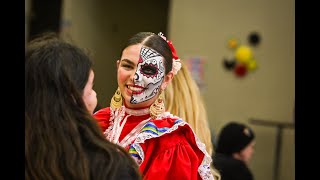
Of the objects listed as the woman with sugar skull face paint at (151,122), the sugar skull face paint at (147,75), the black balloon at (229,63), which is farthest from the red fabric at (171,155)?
the black balloon at (229,63)

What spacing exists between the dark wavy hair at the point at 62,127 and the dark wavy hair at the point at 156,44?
1.86 feet

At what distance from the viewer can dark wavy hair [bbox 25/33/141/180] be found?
1.38 meters

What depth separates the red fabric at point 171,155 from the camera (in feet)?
6.08

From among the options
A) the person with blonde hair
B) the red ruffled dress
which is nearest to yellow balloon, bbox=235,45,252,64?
the person with blonde hair

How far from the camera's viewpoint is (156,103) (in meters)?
2.04

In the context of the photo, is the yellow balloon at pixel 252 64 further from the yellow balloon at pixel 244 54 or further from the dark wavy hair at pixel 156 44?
the dark wavy hair at pixel 156 44

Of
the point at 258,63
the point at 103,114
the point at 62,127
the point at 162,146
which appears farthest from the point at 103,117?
the point at 258,63

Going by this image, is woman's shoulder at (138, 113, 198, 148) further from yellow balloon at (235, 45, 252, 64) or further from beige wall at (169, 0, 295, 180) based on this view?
yellow balloon at (235, 45, 252, 64)

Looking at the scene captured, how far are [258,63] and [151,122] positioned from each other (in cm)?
376

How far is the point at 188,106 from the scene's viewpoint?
8.02ft
